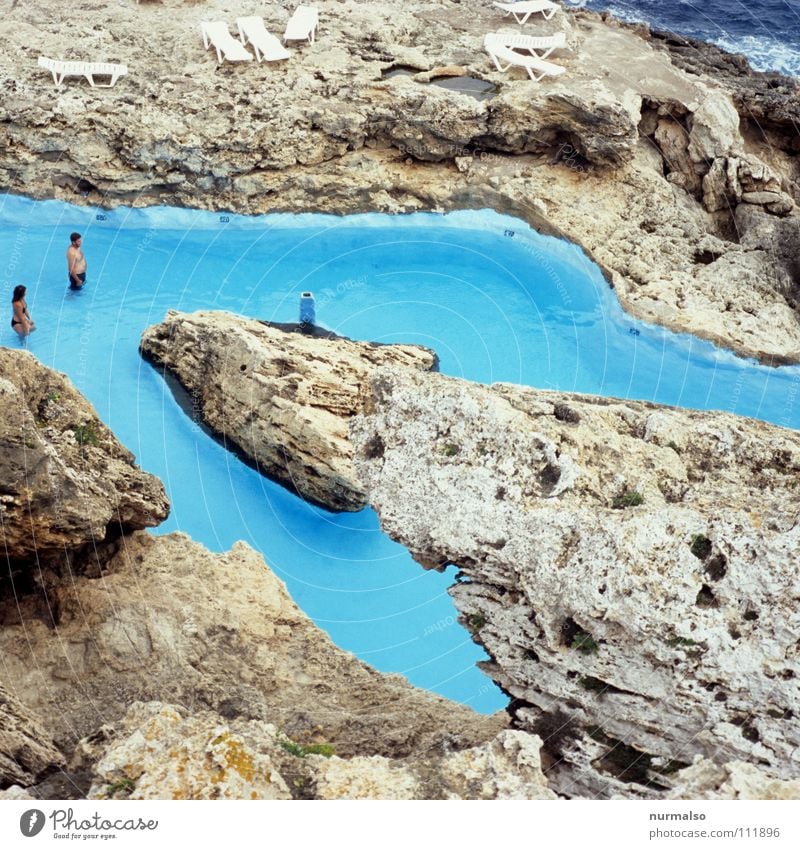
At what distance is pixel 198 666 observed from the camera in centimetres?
849

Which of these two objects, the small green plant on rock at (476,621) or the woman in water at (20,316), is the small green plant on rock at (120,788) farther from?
the woman in water at (20,316)

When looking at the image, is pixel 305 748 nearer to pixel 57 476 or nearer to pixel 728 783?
pixel 57 476

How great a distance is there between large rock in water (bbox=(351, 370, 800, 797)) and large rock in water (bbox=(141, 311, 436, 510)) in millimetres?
4227

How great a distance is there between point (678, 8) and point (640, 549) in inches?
782

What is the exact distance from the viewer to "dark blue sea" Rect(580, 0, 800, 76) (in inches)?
889

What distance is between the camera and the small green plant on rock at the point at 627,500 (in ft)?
24.0

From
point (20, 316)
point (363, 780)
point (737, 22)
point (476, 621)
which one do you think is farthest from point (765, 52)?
point (363, 780)

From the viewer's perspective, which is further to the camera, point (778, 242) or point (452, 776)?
point (778, 242)

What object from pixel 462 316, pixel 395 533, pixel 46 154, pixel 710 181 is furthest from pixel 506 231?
pixel 395 533

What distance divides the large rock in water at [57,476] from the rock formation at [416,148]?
8.30 meters

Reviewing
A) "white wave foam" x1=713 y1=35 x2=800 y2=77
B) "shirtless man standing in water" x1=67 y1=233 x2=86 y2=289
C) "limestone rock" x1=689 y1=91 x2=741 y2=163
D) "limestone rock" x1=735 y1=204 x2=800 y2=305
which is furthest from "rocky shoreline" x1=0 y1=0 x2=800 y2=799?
"white wave foam" x1=713 y1=35 x2=800 y2=77

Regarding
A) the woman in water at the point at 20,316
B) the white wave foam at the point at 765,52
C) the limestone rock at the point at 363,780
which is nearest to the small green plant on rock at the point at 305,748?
the limestone rock at the point at 363,780

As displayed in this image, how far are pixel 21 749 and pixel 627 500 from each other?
13.6 ft
